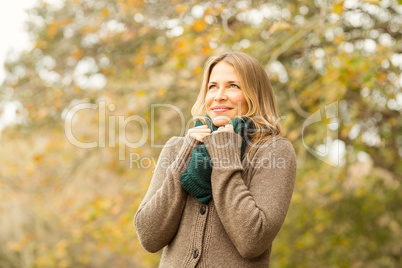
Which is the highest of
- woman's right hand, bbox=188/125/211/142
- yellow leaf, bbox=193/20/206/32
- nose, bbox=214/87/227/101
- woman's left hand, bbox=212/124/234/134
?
yellow leaf, bbox=193/20/206/32

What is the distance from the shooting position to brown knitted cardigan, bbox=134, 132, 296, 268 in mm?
1556

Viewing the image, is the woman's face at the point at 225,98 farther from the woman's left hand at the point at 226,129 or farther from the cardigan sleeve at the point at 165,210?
the cardigan sleeve at the point at 165,210

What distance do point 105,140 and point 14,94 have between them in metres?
1.40

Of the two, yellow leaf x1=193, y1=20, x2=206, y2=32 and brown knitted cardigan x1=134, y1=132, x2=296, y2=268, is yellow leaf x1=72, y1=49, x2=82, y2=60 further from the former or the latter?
brown knitted cardigan x1=134, y1=132, x2=296, y2=268

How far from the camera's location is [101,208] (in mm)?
4738

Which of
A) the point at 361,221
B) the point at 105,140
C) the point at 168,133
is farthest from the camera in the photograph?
the point at 361,221

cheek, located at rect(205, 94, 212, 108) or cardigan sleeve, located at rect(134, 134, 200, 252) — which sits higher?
cheek, located at rect(205, 94, 212, 108)

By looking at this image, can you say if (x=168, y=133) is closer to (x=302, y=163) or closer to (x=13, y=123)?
(x=302, y=163)

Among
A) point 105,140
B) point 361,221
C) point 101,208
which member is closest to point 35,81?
point 105,140

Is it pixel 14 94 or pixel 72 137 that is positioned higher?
pixel 14 94

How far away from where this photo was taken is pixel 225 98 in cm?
183

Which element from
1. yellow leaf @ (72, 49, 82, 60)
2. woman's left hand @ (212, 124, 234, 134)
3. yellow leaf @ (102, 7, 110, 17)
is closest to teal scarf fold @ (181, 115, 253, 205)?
woman's left hand @ (212, 124, 234, 134)

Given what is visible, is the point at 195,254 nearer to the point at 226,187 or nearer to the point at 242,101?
the point at 226,187

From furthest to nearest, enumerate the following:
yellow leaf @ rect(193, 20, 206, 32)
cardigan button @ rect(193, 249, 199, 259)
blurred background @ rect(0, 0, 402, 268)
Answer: blurred background @ rect(0, 0, 402, 268) < yellow leaf @ rect(193, 20, 206, 32) < cardigan button @ rect(193, 249, 199, 259)
